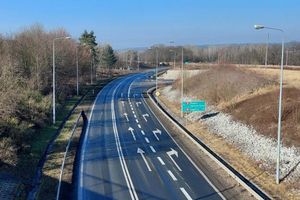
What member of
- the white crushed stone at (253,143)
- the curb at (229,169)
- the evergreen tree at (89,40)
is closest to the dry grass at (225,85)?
the white crushed stone at (253,143)

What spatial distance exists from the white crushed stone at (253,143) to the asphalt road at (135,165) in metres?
4.16

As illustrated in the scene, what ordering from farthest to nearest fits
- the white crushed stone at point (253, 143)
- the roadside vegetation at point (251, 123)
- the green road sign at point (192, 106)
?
the green road sign at point (192, 106) → the white crushed stone at point (253, 143) → the roadside vegetation at point (251, 123)

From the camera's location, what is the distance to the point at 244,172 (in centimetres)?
2516

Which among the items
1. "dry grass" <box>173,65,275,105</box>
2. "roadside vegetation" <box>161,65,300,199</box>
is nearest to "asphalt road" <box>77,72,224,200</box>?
"roadside vegetation" <box>161,65,300,199</box>

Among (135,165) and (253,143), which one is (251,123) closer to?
(253,143)

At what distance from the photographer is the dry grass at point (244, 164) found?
21781 millimetres

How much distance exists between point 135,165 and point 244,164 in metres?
6.60

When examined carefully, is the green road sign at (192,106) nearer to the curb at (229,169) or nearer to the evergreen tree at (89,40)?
the curb at (229,169)

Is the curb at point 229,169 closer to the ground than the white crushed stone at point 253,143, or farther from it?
closer to the ground

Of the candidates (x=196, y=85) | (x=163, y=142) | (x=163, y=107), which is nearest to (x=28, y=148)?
(x=163, y=142)

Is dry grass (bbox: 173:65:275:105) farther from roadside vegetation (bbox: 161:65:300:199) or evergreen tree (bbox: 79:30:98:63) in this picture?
evergreen tree (bbox: 79:30:98:63)

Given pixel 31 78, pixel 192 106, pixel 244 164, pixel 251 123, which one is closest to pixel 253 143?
pixel 244 164

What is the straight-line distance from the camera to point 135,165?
2727cm

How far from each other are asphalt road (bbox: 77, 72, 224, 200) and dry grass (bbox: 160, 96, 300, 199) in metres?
2.50
